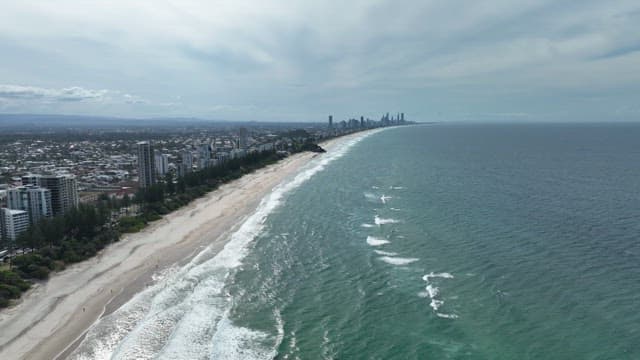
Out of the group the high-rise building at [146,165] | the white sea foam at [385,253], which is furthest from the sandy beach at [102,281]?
the high-rise building at [146,165]

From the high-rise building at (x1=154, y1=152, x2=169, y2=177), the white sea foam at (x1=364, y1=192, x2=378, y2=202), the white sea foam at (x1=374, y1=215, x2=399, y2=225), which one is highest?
the high-rise building at (x1=154, y1=152, x2=169, y2=177)

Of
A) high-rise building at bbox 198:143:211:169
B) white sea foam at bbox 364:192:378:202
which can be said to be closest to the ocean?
white sea foam at bbox 364:192:378:202

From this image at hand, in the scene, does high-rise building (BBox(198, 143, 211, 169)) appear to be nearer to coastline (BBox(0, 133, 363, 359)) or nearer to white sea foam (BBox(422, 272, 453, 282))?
coastline (BBox(0, 133, 363, 359))

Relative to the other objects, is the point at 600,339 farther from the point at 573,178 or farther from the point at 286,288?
the point at 573,178

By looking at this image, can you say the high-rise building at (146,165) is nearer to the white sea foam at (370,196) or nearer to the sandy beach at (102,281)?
the sandy beach at (102,281)

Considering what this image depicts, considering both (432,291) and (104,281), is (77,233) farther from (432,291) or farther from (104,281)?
(432,291)

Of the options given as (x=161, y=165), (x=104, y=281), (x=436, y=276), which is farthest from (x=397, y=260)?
(x=161, y=165)
